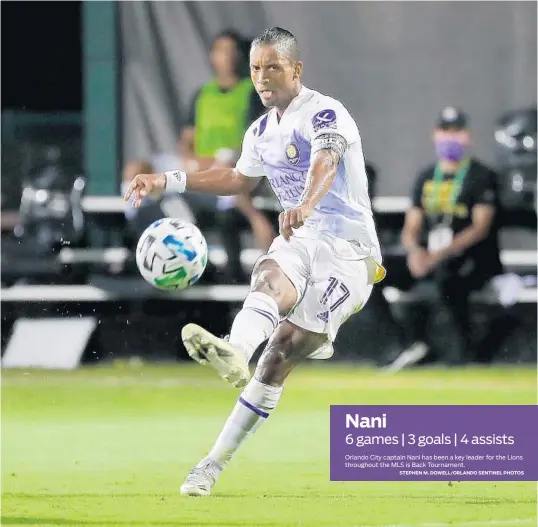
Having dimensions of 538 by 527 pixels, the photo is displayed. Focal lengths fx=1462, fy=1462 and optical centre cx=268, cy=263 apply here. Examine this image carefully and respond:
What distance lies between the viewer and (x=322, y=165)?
6168 mm

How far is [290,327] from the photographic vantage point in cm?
647

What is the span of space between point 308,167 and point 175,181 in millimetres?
623

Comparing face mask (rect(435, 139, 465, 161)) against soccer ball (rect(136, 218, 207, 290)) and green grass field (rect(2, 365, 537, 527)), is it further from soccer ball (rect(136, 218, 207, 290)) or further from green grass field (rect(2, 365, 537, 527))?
soccer ball (rect(136, 218, 207, 290))

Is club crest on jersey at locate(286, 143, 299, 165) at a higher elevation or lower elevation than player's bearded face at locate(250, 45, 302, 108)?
lower

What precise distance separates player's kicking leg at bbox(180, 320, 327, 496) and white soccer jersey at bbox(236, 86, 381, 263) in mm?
496

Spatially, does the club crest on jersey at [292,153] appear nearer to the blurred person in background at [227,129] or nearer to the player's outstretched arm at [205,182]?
the player's outstretched arm at [205,182]

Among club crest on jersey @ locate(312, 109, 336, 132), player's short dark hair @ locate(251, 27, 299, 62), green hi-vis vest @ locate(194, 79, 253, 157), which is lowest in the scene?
green hi-vis vest @ locate(194, 79, 253, 157)

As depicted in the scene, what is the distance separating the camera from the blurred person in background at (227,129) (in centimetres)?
951

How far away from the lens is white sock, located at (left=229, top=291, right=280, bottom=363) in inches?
237

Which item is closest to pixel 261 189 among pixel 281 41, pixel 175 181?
pixel 175 181

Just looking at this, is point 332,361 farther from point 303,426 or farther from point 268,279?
point 268,279

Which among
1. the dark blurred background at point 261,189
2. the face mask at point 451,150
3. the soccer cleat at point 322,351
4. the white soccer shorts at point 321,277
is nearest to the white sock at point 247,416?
the soccer cleat at point 322,351

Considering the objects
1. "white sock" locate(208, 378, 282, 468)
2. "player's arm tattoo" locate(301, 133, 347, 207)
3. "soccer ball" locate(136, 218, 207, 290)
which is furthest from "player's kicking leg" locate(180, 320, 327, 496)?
"player's arm tattoo" locate(301, 133, 347, 207)

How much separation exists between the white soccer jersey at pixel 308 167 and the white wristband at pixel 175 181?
376 mm
